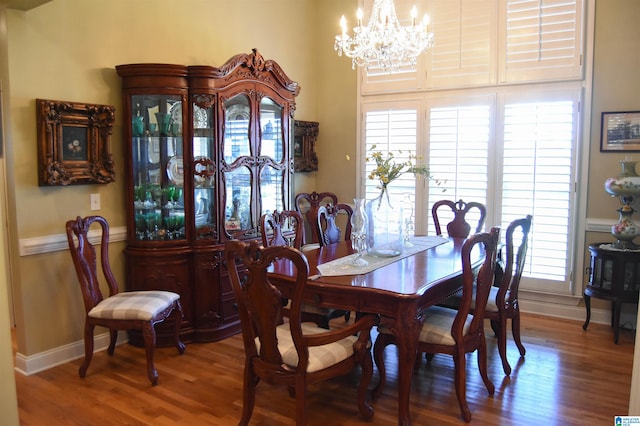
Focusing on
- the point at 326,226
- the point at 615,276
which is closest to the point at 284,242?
the point at 326,226

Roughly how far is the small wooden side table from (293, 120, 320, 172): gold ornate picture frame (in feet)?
9.62

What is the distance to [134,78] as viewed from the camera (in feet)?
12.2

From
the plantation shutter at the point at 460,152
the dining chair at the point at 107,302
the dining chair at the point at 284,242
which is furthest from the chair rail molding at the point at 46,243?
the plantation shutter at the point at 460,152

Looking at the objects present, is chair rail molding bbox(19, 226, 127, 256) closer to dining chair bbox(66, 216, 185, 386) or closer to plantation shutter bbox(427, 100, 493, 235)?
dining chair bbox(66, 216, 185, 386)

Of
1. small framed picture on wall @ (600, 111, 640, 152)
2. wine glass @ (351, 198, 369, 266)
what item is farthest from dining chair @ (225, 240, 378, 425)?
small framed picture on wall @ (600, 111, 640, 152)

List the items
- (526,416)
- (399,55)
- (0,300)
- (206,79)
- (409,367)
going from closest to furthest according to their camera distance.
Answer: (0,300) → (409,367) → (526,416) → (399,55) → (206,79)

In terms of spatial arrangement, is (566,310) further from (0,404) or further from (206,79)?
(0,404)

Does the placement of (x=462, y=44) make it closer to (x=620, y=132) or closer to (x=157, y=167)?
(x=620, y=132)

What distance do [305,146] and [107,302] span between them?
2886 mm

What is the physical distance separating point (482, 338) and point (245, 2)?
3722 mm

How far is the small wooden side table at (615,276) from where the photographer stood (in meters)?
3.90

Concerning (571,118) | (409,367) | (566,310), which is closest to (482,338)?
(409,367)

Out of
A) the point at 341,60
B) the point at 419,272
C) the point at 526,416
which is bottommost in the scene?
the point at 526,416

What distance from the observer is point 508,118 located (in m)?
4.63
